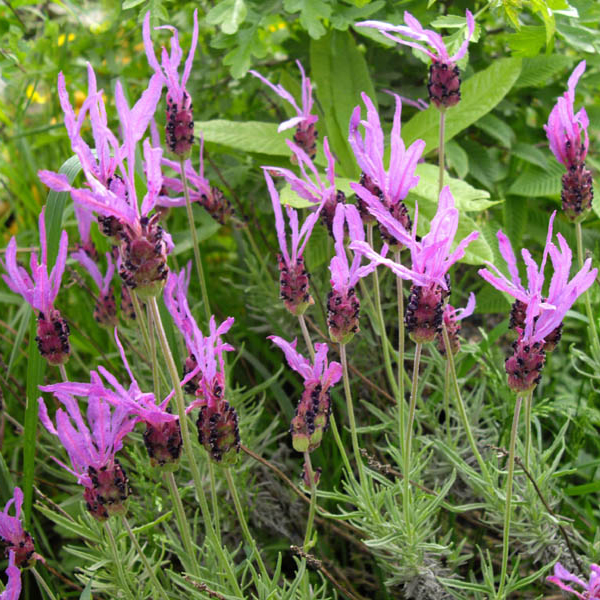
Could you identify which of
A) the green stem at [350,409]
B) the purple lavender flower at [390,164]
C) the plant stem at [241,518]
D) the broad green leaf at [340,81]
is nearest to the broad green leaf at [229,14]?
the broad green leaf at [340,81]

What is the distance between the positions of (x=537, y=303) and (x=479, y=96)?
2.58 ft

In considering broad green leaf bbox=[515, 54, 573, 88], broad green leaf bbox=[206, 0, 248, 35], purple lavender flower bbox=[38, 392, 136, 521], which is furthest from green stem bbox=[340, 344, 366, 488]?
broad green leaf bbox=[515, 54, 573, 88]

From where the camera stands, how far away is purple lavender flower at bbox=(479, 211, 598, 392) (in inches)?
29.1

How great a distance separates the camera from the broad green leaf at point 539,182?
1560mm

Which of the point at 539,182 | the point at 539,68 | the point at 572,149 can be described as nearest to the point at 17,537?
the point at 572,149

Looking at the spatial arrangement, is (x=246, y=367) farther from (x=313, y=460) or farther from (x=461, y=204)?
(x=461, y=204)

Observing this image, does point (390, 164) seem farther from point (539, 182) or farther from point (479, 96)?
point (539, 182)

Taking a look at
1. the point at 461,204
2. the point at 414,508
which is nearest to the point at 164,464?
the point at 414,508

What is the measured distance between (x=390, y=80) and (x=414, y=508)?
1.09m

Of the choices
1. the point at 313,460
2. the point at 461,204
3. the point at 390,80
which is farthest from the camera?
the point at 390,80

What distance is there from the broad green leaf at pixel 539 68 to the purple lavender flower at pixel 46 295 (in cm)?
112

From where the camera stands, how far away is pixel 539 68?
1604mm

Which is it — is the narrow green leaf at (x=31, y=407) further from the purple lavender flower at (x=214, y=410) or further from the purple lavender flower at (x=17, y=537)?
the purple lavender flower at (x=214, y=410)

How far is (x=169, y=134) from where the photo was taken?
1.00 m
